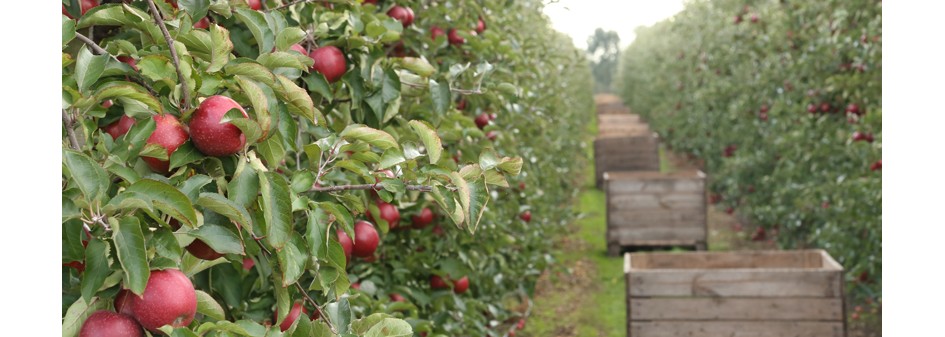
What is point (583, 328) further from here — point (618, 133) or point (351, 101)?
point (618, 133)

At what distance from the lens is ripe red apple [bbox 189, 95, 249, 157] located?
0.95 m

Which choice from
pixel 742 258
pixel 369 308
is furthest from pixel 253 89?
pixel 742 258

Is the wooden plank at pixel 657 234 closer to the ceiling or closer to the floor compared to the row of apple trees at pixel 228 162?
closer to the floor

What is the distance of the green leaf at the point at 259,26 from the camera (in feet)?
3.81

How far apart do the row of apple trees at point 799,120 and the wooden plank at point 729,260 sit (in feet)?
1.32

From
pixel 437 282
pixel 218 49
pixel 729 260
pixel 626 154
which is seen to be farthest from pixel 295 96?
pixel 626 154

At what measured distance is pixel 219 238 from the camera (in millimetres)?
950

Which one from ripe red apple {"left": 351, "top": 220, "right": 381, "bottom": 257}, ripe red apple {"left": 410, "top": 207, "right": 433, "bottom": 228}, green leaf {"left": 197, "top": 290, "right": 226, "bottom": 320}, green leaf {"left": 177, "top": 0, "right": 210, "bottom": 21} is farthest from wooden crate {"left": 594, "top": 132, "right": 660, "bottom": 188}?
green leaf {"left": 197, "top": 290, "right": 226, "bottom": 320}

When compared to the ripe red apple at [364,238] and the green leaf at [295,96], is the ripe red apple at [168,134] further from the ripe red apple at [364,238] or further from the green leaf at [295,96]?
the ripe red apple at [364,238]

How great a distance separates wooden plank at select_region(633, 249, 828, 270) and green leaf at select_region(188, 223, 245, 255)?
3618 mm

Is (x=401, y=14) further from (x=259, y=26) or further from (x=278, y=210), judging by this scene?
(x=278, y=210)

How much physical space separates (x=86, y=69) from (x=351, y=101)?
770 millimetres

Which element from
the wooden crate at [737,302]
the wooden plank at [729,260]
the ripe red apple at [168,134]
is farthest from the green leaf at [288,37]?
the wooden plank at [729,260]

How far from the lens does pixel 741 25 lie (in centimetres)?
809
